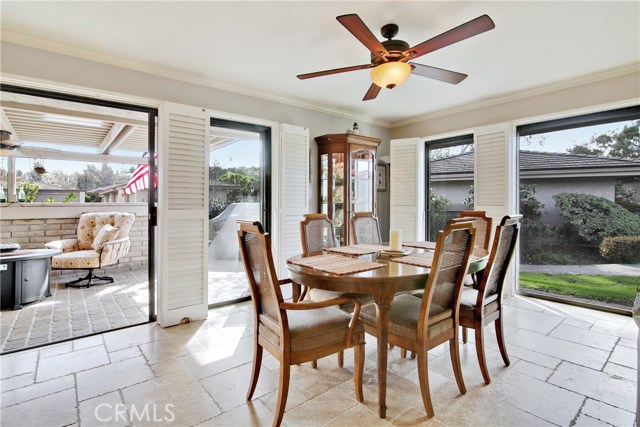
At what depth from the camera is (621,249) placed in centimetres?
336

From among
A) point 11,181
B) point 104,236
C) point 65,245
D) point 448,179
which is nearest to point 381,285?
point 448,179

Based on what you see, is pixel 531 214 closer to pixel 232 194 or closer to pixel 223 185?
pixel 232 194

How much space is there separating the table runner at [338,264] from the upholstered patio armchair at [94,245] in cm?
367

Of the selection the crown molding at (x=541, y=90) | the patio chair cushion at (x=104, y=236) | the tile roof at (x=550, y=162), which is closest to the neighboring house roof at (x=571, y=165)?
the tile roof at (x=550, y=162)

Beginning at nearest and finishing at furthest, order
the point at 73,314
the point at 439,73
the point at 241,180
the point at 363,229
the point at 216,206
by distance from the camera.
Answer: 1. the point at 439,73
2. the point at 363,229
3. the point at 73,314
4. the point at 216,206
5. the point at 241,180

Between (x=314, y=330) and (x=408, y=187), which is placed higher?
(x=408, y=187)

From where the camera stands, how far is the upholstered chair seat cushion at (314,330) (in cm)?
161

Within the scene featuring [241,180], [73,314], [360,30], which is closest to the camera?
[360,30]

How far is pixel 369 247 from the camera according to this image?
260cm

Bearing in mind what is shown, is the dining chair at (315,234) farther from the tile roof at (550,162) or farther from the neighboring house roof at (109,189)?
the neighboring house roof at (109,189)

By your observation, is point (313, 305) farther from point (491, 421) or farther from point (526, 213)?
point (526, 213)

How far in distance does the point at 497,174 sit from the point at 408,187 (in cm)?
115

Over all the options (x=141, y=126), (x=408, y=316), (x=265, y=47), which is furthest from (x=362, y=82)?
(x=141, y=126)

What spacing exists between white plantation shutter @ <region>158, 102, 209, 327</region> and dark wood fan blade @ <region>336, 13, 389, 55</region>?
→ 1.92 meters
